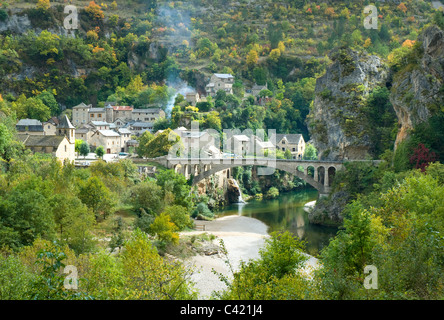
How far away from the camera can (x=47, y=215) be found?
30281 mm

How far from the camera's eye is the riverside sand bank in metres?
33.2

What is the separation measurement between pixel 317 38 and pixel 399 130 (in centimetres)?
7520

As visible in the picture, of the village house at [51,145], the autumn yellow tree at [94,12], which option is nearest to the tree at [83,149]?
the village house at [51,145]

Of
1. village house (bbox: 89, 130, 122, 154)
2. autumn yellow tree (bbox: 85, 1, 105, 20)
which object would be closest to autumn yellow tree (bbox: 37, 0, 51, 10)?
autumn yellow tree (bbox: 85, 1, 105, 20)

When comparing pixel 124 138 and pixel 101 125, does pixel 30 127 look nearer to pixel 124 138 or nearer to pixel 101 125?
pixel 101 125

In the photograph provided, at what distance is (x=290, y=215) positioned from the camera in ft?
192

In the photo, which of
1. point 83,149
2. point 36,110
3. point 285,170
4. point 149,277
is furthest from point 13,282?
point 36,110

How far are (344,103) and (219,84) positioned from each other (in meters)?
37.8

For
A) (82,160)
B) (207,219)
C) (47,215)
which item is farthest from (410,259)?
(82,160)

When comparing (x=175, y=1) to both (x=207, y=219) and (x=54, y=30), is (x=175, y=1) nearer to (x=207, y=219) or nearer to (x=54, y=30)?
(x=54, y=30)

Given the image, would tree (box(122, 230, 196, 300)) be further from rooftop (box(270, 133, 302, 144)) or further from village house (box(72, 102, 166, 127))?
village house (box(72, 102, 166, 127))

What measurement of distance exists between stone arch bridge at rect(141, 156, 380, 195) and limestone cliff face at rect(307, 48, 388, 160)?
402cm

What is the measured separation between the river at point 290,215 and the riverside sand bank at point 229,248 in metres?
Answer: 2.07

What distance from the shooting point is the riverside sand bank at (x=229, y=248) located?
33.2 m
